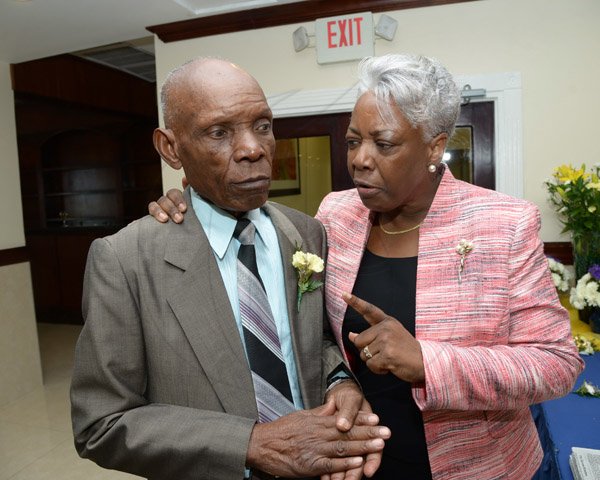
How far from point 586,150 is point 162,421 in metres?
3.25

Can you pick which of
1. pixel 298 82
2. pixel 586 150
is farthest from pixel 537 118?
pixel 298 82

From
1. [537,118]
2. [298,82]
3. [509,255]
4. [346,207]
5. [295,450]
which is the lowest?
[295,450]

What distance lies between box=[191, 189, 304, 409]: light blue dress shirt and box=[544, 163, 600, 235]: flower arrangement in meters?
2.30

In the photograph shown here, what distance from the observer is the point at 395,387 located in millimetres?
1363

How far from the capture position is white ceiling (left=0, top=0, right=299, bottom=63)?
10.6ft

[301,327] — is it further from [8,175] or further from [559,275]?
[8,175]

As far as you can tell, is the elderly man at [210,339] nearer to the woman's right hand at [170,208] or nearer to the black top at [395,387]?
the woman's right hand at [170,208]

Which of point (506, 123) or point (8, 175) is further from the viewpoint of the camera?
point (8, 175)

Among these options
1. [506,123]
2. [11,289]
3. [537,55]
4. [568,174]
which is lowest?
[11,289]

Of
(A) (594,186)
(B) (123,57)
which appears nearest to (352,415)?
(A) (594,186)

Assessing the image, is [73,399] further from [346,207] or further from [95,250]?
[346,207]

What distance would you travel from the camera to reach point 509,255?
1201 mm

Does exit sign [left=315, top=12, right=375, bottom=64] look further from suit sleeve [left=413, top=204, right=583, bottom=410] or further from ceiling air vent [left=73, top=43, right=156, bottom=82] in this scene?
suit sleeve [left=413, top=204, right=583, bottom=410]

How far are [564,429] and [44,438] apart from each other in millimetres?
3557
